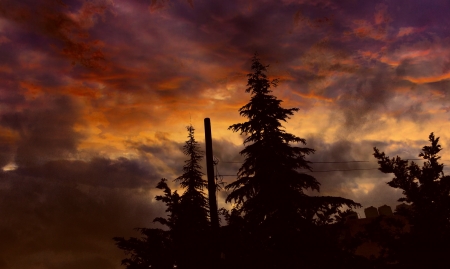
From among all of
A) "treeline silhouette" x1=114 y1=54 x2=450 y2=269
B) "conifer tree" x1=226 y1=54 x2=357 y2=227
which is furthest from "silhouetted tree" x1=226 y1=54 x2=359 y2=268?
"treeline silhouette" x1=114 y1=54 x2=450 y2=269

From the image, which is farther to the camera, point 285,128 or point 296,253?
point 285,128

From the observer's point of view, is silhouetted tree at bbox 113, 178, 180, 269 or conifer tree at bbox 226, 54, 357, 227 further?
conifer tree at bbox 226, 54, 357, 227

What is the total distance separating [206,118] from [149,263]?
9.70 m

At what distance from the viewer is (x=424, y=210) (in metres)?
5.47

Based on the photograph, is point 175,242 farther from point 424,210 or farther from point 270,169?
point 270,169

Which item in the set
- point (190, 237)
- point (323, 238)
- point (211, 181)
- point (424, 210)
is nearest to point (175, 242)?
point (190, 237)

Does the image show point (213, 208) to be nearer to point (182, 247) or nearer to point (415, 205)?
point (182, 247)

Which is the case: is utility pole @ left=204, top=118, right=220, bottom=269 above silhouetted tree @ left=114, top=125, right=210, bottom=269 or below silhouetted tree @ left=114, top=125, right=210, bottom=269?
above

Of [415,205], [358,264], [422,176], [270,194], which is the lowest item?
[358,264]

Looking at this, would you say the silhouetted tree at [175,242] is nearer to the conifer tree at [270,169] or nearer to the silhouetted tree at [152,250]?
the silhouetted tree at [152,250]

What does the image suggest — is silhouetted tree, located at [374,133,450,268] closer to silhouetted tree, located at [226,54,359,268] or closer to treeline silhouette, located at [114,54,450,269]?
treeline silhouette, located at [114,54,450,269]

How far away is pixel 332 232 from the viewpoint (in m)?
5.81

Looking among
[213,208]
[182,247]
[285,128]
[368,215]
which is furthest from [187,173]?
[368,215]

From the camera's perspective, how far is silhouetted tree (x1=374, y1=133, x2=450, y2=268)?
17.0 feet
